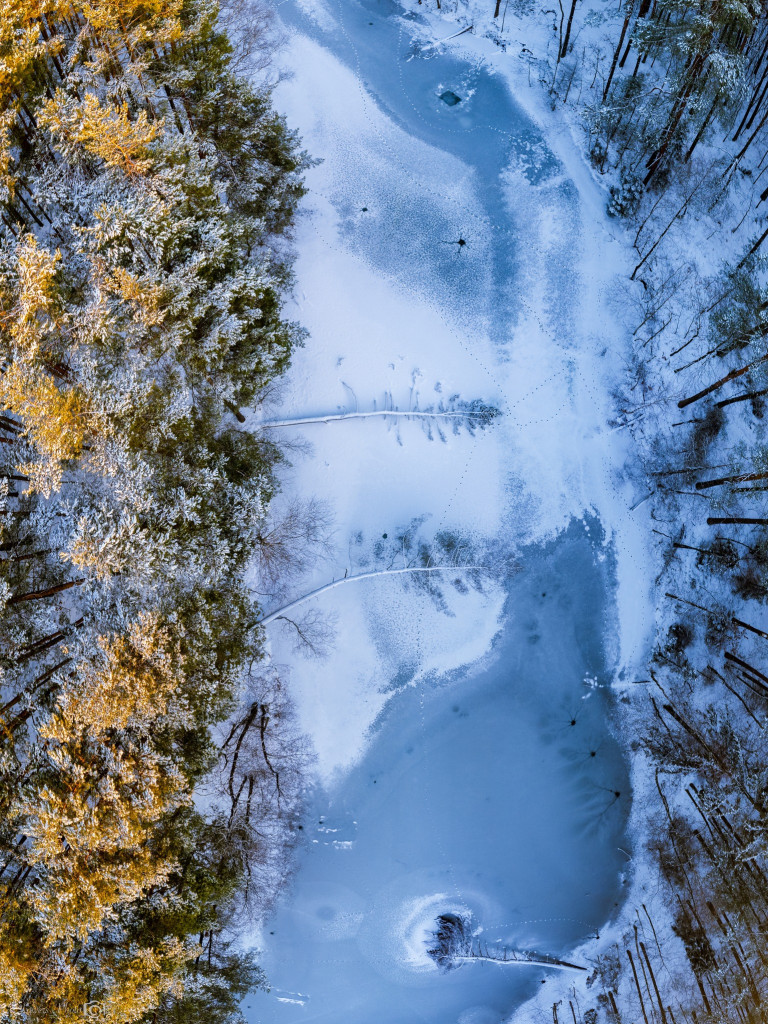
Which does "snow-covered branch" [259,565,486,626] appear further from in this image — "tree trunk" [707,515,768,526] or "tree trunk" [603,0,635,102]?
"tree trunk" [603,0,635,102]

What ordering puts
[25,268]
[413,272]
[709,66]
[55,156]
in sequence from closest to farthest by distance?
[25,268] < [55,156] < [709,66] < [413,272]

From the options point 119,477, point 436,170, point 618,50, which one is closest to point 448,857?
point 119,477

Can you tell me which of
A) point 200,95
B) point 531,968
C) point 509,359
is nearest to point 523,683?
point 531,968

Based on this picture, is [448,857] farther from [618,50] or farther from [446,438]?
[618,50]

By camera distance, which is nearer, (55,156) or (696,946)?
(55,156)

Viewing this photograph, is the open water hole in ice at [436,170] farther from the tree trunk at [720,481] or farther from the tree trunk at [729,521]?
the tree trunk at [729,521]

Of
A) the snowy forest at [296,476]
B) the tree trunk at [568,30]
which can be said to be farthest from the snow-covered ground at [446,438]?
the tree trunk at [568,30]

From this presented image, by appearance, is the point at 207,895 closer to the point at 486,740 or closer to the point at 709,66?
the point at 486,740
